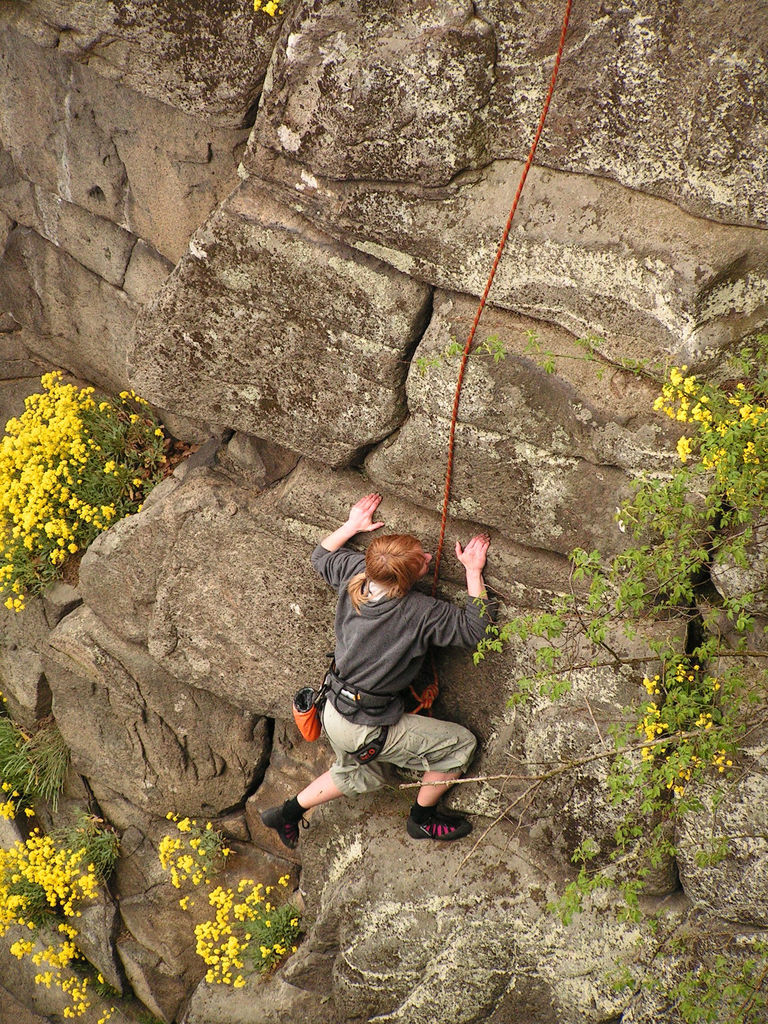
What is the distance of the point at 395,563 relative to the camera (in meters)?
4.61

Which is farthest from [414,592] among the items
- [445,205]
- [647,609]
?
[445,205]

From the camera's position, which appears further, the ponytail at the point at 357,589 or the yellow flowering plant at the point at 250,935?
the yellow flowering plant at the point at 250,935

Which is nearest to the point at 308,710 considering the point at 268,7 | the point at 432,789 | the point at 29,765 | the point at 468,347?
the point at 432,789

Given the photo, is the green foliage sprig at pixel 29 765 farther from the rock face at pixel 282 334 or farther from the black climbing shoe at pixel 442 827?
the rock face at pixel 282 334

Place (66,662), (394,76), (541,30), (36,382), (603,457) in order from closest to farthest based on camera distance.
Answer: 1. (541,30)
2. (394,76)
3. (603,457)
4. (66,662)
5. (36,382)

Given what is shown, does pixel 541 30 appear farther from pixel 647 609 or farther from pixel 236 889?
pixel 236 889

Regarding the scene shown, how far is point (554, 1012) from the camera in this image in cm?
514

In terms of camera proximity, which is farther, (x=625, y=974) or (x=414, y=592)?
(x=414, y=592)

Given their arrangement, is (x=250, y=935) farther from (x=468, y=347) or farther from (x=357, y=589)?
(x=468, y=347)

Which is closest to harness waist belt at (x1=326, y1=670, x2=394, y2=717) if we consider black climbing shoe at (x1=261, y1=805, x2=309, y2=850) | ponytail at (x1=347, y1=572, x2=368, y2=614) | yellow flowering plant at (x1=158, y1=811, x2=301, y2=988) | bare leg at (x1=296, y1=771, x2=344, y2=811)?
ponytail at (x1=347, y1=572, x2=368, y2=614)

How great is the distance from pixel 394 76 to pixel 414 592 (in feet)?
8.48

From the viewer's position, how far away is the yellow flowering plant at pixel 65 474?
6121 mm

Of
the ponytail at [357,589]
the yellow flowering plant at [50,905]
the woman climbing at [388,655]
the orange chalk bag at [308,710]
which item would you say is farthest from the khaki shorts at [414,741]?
the yellow flowering plant at [50,905]

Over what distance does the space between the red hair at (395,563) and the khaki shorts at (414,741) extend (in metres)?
0.84
